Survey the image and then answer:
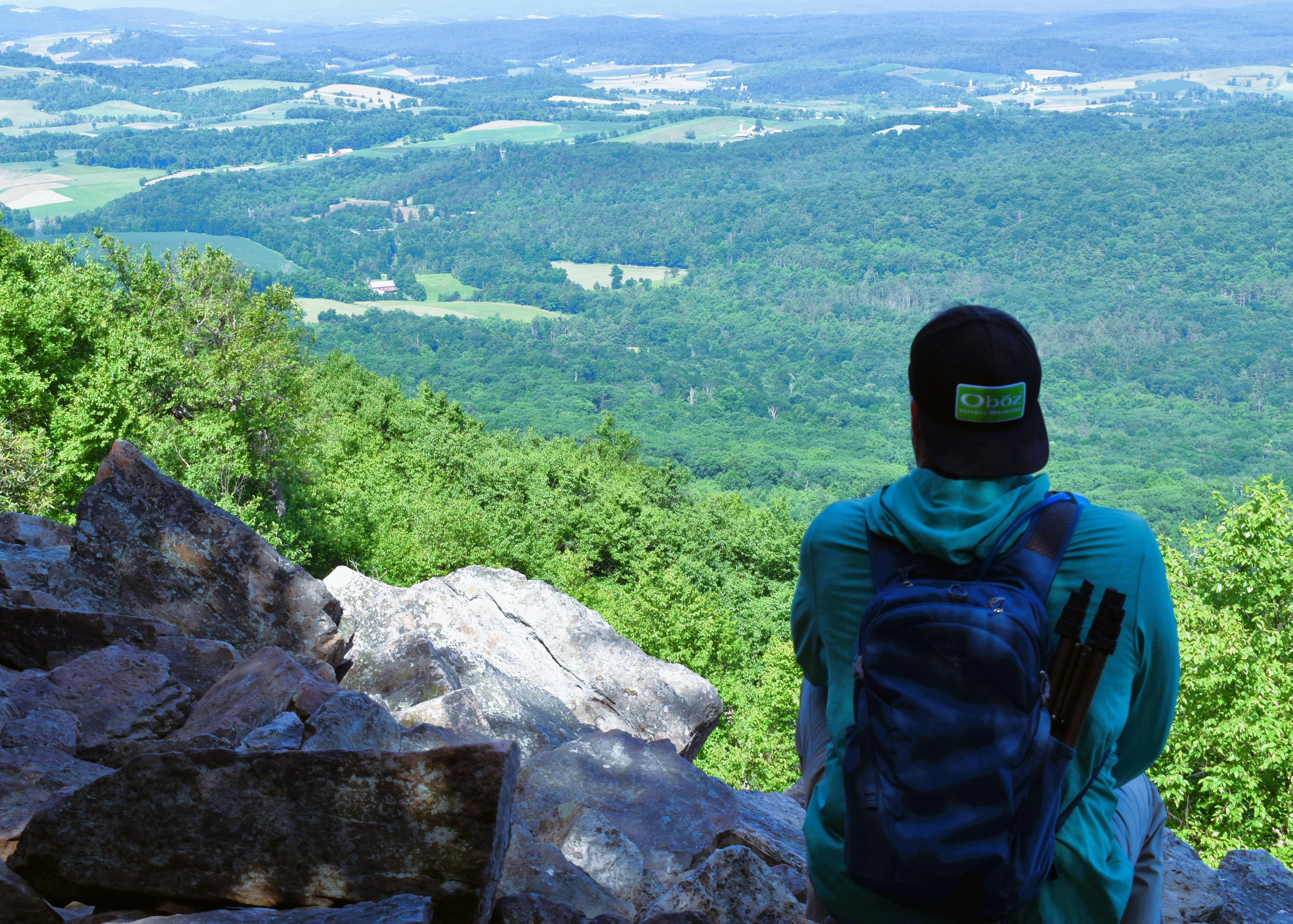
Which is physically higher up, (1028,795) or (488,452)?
(1028,795)

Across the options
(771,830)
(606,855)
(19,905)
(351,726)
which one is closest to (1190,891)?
(771,830)

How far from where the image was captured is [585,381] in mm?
184500

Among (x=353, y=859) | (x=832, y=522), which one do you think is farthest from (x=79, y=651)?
(x=832, y=522)

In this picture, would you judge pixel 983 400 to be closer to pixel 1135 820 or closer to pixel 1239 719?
pixel 1135 820

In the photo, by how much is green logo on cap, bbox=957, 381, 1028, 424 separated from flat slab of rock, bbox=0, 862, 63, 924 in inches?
153

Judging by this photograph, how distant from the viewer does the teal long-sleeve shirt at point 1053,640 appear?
2.34 metres

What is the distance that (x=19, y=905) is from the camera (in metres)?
3.65

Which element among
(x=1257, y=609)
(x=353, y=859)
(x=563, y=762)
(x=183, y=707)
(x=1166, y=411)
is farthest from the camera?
(x=1166, y=411)

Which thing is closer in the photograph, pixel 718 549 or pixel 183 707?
pixel 183 707

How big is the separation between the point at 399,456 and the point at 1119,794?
4408 centimetres

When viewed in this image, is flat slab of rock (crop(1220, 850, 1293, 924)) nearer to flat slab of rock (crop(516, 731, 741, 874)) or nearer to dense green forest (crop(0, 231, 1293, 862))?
flat slab of rock (crop(516, 731, 741, 874))

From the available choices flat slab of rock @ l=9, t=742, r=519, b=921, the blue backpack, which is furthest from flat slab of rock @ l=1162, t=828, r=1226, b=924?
flat slab of rock @ l=9, t=742, r=519, b=921

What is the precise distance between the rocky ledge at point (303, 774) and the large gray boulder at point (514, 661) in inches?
2.7

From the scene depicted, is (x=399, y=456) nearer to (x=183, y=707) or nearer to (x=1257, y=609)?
(x=1257, y=609)
